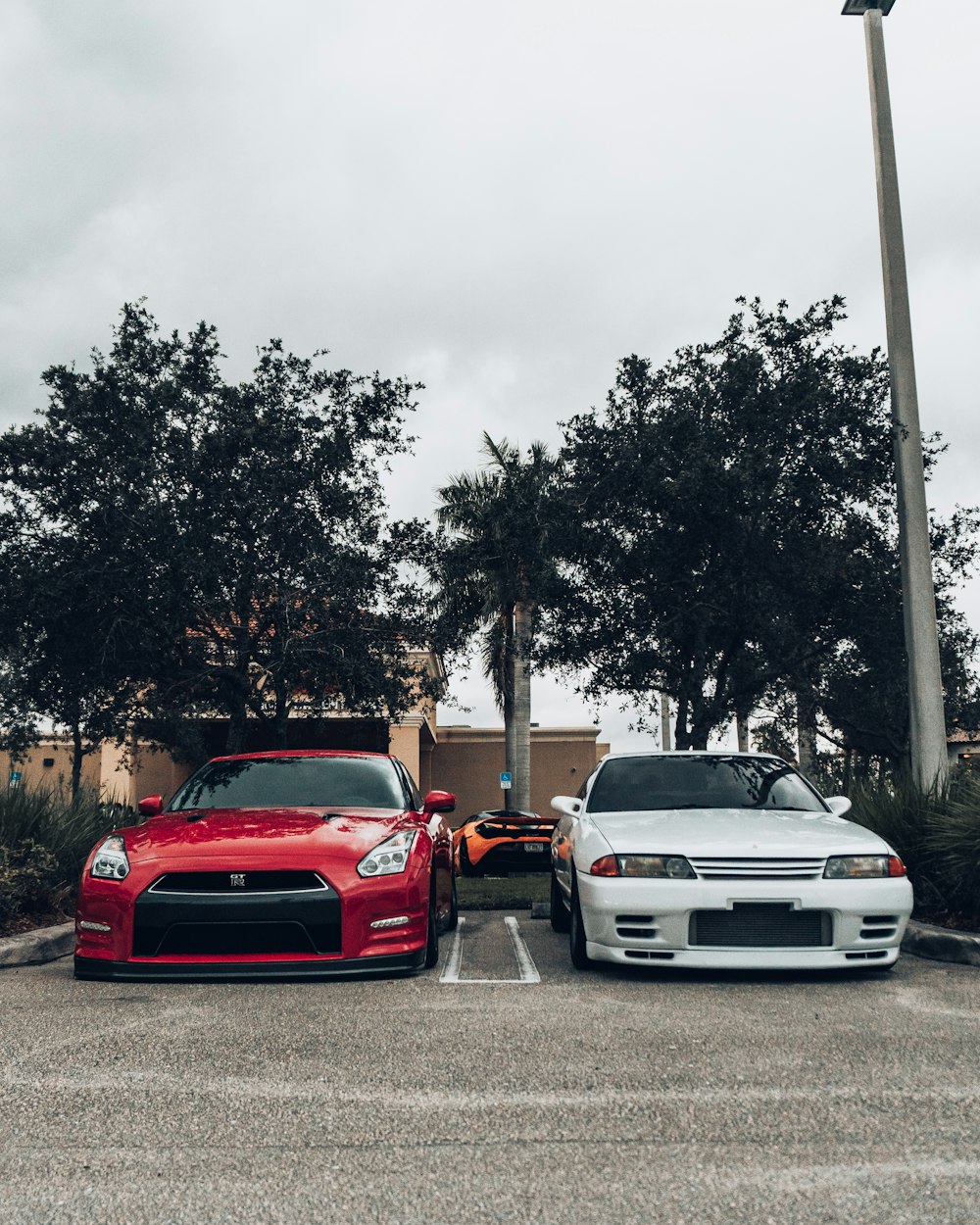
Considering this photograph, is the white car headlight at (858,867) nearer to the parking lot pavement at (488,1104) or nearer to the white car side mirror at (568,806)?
the parking lot pavement at (488,1104)

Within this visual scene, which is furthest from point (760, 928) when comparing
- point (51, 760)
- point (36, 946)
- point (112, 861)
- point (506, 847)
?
point (51, 760)

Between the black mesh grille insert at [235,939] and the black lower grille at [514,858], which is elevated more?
the black mesh grille insert at [235,939]

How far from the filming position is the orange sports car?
17.8 m

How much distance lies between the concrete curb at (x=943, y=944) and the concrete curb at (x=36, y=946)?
5718 millimetres

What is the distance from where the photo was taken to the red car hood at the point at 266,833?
20.4 ft

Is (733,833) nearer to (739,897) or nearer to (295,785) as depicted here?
(739,897)

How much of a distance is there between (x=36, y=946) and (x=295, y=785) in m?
1.92

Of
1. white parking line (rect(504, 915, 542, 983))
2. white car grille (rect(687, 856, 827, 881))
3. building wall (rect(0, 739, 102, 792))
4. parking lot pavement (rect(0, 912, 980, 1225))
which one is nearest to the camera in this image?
parking lot pavement (rect(0, 912, 980, 1225))

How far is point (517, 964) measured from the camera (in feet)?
23.8

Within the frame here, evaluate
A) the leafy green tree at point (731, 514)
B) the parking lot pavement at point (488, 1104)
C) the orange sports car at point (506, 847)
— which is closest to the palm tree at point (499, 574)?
the leafy green tree at point (731, 514)

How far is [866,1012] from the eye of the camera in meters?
5.47

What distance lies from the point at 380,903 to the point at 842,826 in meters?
2.94

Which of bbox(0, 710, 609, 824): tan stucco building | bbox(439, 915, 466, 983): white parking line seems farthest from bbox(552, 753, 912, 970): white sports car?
bbox(0, 710, 609, 824): tan stucco building

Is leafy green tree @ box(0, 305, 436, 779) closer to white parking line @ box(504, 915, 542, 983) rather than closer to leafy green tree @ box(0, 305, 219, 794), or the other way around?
leafy green tree @ box(0, 305, 219, 794)
